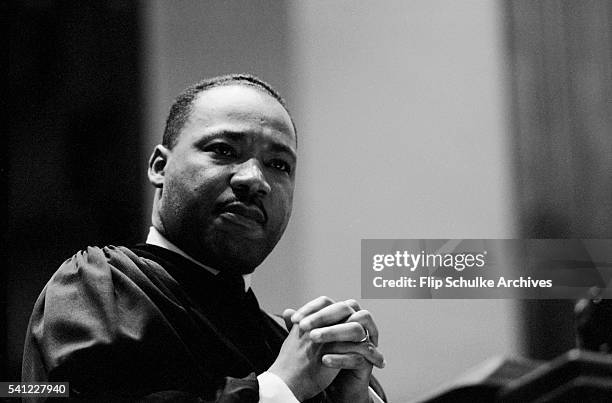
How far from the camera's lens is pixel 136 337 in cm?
212

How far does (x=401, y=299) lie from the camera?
291 cm

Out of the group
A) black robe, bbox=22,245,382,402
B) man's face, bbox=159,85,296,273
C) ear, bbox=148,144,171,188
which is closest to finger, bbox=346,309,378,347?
black robe, bbox=22,245,382,402

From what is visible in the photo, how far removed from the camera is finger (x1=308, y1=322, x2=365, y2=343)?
2148 mm

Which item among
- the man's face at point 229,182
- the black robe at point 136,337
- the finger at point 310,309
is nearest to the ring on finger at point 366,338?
the finger at point 310,309

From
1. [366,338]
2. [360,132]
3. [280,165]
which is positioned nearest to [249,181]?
[280,165]

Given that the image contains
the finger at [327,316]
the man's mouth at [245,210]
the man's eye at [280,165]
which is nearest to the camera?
the finger at [327,316]

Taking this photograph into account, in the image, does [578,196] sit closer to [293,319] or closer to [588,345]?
[588,345]

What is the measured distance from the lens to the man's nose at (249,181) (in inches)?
95.7

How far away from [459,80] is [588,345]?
3.24 feet

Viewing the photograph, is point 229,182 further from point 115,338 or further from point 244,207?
point 115,338

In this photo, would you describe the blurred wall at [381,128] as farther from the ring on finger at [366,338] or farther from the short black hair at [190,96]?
the ring on finger at [366,338]

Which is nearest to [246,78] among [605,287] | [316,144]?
[316,144]

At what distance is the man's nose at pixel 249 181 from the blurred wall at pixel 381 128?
16.9 inches

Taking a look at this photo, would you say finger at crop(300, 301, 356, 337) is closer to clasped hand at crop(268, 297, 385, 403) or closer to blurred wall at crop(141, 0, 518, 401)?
clasped hand at crop(268, 297, 385, 403)
